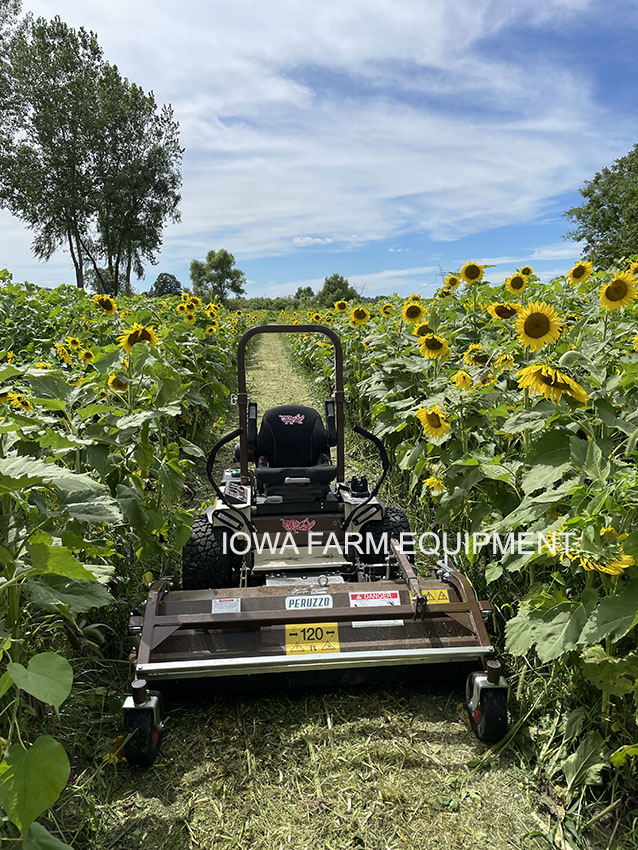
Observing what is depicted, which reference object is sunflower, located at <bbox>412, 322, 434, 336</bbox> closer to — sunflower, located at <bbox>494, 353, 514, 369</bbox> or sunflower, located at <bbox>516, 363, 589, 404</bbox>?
sunflower, located at <bbox>494, 353, 514, 369</bbox>

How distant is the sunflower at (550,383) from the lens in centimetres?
230

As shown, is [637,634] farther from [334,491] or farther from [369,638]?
[334,491]

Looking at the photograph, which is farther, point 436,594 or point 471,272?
point 471,272

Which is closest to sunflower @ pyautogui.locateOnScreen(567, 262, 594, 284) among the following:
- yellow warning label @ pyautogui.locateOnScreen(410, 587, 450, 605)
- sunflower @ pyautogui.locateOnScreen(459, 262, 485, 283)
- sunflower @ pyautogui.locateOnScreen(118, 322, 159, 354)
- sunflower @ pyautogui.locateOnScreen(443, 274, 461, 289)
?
sunflower @ pyautogui.locateOnScreen(459, 262, 485, 283)

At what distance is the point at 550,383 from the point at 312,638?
58.5 inches

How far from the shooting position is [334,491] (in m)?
3.78

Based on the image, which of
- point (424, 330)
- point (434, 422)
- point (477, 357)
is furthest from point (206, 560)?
point (424, 330)

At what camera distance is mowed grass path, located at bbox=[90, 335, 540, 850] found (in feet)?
7.06

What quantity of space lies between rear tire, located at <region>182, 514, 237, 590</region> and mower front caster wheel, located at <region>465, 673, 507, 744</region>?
5.29 ft

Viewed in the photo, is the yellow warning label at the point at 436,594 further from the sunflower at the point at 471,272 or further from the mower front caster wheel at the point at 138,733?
the sunflower at the point at 471,272

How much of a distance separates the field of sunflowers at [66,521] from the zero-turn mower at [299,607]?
0.35 m

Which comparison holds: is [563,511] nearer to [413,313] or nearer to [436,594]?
[436,594]

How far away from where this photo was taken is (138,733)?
235 centimetres

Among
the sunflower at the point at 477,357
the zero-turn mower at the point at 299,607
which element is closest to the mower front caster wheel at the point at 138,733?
the zero-turn mower at the point at 299,607
